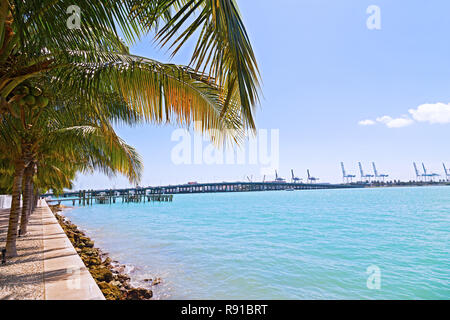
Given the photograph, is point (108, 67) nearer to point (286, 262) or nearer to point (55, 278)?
point (55, 278)

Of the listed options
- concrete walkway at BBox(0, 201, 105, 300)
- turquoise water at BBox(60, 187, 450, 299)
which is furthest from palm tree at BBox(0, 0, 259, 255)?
turquoise water at BBox(60, 187, 450, 299)

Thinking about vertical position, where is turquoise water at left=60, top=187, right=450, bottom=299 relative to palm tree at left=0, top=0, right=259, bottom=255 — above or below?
below

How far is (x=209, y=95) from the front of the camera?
2922mm

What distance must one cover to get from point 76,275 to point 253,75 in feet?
14.1

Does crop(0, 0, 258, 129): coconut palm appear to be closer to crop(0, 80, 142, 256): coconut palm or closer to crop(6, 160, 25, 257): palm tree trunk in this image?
crop(0, 80, 142, 256): coconut palm

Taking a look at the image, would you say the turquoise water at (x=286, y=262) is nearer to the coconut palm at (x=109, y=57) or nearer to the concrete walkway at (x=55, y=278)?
the concrete walkway at (x=55, y=278)

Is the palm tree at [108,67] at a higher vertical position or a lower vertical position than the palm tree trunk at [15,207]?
higher

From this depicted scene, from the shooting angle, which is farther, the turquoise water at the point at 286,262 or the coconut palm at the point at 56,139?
the turquoise water at the point at 286,262

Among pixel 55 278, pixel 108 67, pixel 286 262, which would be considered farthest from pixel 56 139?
pixel 286 262

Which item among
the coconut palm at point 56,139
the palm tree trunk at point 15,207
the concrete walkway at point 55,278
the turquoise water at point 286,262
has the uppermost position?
the coconut palm at point 56,139

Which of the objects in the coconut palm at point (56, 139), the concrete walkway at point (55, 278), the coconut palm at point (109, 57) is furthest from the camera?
the coconut palm at point (56, 139)

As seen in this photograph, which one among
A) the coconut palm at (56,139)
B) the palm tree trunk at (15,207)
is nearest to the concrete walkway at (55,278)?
the palm tree trunk at (15,207)
